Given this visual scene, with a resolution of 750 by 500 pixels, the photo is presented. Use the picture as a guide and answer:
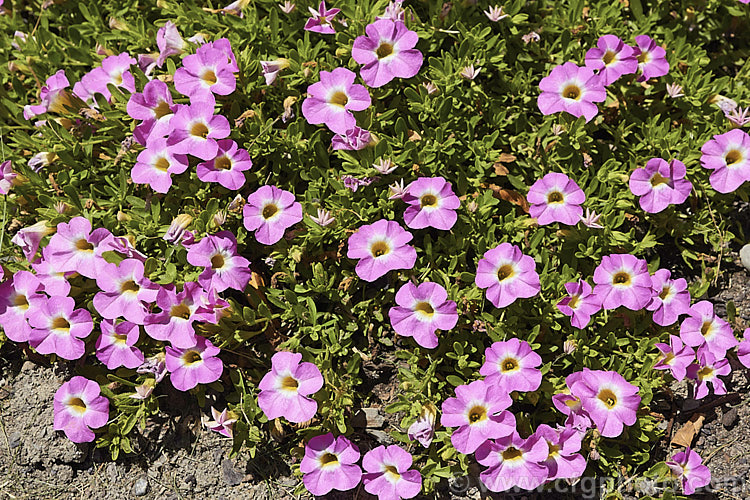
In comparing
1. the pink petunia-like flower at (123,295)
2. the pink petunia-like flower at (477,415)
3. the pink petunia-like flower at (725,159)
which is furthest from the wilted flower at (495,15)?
the pink petunia-like flower at (123,295)

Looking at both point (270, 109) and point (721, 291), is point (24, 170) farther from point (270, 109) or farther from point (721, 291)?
point (721, 291)

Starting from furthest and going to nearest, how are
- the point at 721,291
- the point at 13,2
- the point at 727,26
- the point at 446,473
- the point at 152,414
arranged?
the point at 13,2 < the point at 727,26 < the point at 721,291 < the point at 152,414 < the point at 446,473

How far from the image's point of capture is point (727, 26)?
3387 millimetres

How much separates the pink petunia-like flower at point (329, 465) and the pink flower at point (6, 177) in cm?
180

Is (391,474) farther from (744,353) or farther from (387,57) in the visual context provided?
(387,57)

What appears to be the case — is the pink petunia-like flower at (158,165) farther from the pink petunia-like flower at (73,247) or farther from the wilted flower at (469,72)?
the wilted flower at (469,72)

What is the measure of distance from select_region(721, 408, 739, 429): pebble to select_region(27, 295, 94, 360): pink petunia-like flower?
8.88ft

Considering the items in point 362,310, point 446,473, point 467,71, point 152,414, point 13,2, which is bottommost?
point 152,414

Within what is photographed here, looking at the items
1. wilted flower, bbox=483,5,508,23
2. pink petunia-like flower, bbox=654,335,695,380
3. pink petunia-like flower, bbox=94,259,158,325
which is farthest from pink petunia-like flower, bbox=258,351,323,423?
wilted flower, bbox=483,5,508,23

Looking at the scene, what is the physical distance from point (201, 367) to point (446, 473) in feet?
3.47

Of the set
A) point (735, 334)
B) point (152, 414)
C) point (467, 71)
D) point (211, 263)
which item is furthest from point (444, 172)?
point (152, 414)

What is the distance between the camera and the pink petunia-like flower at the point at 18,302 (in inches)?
108

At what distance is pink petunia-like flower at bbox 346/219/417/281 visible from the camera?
8.58ft

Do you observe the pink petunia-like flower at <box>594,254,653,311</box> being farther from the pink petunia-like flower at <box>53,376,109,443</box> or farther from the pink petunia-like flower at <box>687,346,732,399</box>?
the pink petunia-like flower at <box>53,376,109,443</box>
